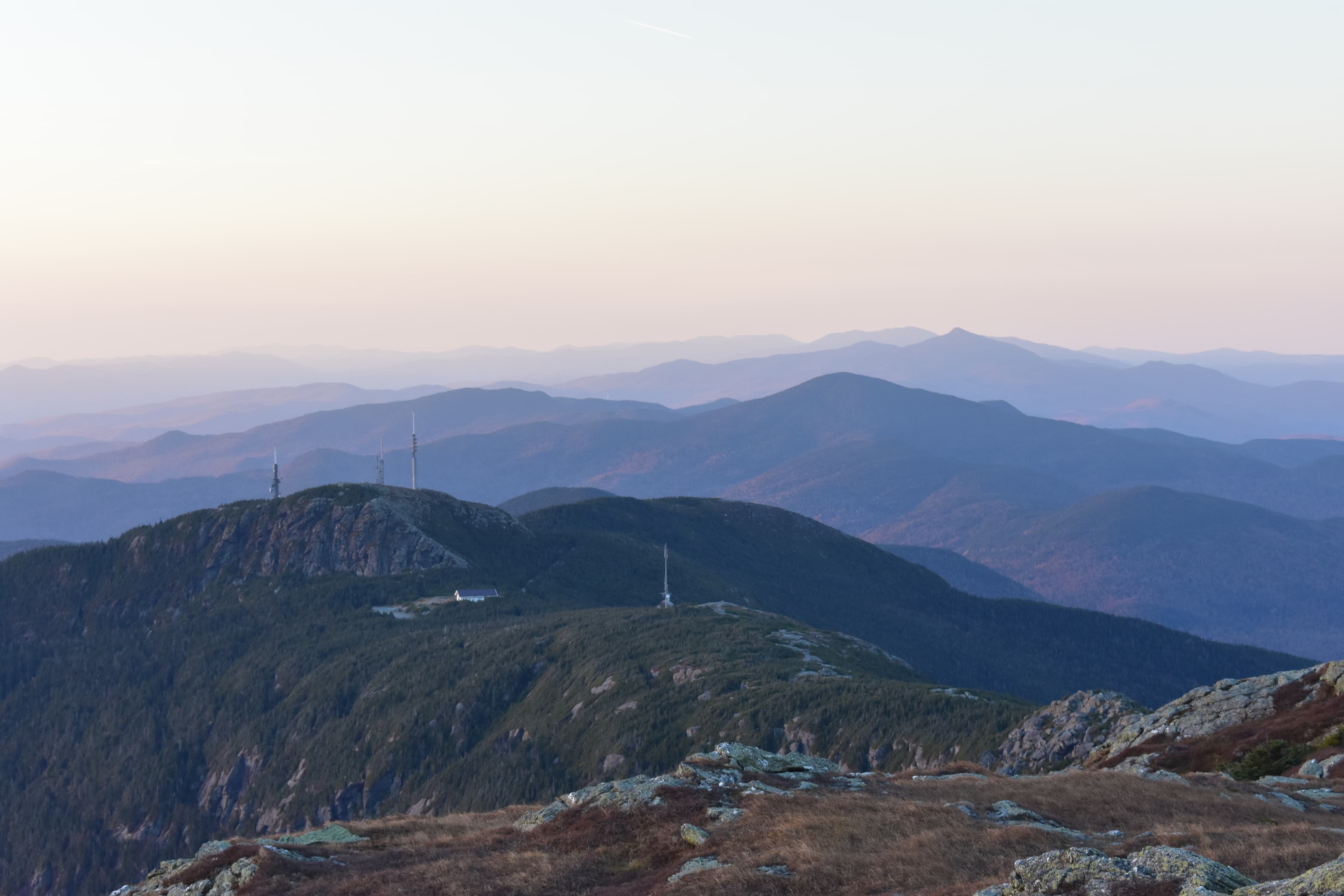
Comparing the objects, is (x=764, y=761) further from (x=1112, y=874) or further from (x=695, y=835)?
(x=1112, y=874)

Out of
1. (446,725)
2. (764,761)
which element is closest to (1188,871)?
(764,761)

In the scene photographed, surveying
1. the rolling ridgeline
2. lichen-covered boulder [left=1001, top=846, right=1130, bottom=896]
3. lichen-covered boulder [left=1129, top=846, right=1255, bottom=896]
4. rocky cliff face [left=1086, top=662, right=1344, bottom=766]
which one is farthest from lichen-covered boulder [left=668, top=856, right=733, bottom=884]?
the rolling ridgeline

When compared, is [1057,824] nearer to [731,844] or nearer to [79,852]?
[731,844]

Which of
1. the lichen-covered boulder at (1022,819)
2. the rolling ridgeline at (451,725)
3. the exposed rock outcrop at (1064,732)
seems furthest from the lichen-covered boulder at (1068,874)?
the rolling ridgeline at (451,725)

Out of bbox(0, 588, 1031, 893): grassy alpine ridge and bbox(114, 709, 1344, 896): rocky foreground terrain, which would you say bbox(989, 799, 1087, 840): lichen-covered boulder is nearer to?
bbox(114, 709, 1344, 896): rocky foreground terrain

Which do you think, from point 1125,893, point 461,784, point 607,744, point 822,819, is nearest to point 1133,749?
point 822,819

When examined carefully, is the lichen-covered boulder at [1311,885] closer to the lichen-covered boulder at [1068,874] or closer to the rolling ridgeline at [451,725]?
the lichen-covered boulder at [1068,874]
